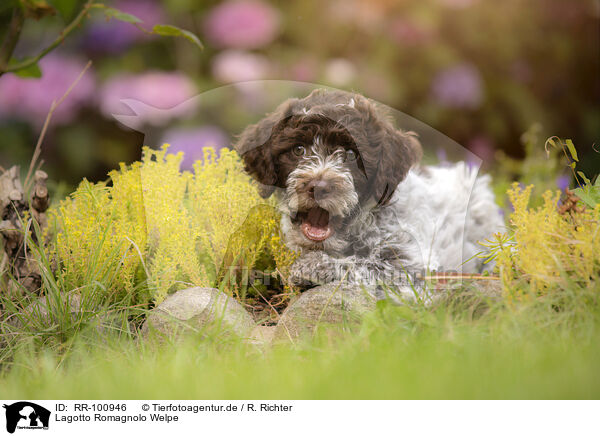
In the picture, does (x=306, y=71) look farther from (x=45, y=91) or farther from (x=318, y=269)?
(x=45, y=91)

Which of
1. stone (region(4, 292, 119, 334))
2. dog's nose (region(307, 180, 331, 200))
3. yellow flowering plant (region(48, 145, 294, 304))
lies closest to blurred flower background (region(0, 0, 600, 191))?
yellow flowering plant (region(48, 145, 294, 304))

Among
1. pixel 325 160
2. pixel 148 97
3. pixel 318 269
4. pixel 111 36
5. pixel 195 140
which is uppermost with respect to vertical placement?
pixel 111 36

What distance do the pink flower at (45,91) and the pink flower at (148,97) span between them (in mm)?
295

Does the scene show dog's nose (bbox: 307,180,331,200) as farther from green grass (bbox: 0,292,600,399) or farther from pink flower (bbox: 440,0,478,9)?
pink flower (bbox: 440,0,478,9)

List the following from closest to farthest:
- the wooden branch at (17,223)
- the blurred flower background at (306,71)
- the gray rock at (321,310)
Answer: the gray rock at (321,310)
the wooden branch at (17,223)
the blurred flower background at (306,71)

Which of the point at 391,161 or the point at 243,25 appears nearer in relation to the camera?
the point at 391,161

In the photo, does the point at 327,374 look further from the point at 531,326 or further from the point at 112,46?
the point at 112,46

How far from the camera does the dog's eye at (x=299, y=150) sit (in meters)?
2.60

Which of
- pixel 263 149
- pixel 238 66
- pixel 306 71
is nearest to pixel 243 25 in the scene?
pixel 238 66

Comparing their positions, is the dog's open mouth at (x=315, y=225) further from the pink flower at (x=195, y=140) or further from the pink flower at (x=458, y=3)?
the pink flower at (x=458, y=3)

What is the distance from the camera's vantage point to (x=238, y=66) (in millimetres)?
3480

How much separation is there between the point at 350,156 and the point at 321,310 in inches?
26.4
